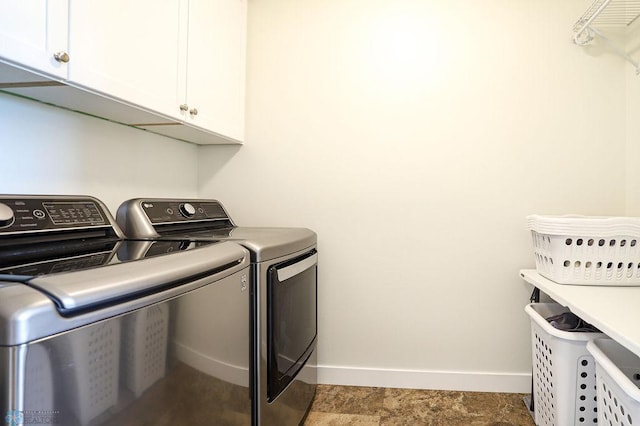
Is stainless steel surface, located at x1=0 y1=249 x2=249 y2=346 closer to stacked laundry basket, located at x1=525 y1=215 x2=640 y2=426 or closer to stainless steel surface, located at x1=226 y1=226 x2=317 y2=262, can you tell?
stainless steel surface, located at x1=226 y1=226 x2=317 y2=262

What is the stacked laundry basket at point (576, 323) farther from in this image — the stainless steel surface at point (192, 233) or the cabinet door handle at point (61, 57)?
the cabinet door handle at point (61, 57)

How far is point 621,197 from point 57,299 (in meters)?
2.37

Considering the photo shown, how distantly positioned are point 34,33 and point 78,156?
0.64 meters

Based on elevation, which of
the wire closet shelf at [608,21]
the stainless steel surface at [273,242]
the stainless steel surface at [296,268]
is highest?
the wire closet shelf at [608,21]

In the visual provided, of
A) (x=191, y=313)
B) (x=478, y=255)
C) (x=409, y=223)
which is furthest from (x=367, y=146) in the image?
(x=191, y=313)

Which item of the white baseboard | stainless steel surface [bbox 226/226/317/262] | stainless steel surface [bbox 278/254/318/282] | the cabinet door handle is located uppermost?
the cabinet door handle

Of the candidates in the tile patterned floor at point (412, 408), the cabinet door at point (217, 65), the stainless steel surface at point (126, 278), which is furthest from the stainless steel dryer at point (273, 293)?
the cabinet door at point (217, 65)

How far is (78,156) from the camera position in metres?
1.55

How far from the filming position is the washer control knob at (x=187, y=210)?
185 centimetres

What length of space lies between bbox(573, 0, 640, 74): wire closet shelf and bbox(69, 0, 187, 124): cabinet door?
176cm

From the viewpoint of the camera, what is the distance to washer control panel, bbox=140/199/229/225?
1.65 m

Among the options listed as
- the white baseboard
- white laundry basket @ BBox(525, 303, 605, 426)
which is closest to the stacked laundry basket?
white laundry basket @ BBox(525, 303, 605, 426)

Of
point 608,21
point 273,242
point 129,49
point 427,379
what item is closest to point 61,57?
point 129,49

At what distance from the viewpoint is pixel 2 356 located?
59cm
